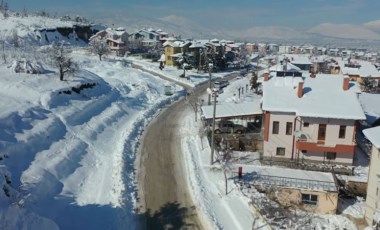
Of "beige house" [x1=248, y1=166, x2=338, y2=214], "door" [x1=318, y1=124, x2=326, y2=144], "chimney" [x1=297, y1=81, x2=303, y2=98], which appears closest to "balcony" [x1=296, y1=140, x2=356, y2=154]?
"door" [x1=318, y1=124, x2=326, y2=144]

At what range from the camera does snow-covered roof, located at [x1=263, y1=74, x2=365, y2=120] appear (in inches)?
1131

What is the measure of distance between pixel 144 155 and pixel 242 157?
7658 mm

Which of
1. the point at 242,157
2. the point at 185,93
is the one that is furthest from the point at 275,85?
the point at 185,93

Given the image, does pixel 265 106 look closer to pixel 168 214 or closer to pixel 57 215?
pixel 168 214

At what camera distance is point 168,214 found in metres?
21.8

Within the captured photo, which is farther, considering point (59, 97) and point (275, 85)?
point (59, 97)

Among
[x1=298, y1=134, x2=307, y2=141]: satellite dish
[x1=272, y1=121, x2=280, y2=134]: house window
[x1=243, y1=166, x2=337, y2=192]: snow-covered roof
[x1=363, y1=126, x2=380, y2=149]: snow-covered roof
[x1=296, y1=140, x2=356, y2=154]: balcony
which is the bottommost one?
[x1=243, y1=166, x2=337, y2=192]: snow-covered roof

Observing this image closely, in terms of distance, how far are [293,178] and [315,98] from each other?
300 inches

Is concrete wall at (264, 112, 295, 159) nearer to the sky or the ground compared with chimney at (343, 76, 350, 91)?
nearer to the ground

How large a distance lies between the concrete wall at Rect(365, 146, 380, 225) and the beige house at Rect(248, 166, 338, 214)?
1.91 metres

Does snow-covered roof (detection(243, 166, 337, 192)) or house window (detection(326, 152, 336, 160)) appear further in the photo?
house window (detection(326, 152, 336, 160))

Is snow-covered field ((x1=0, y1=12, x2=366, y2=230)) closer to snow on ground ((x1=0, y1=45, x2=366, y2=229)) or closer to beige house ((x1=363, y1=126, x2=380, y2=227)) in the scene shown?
snow on ground ((x1=0, y1=45, x2=366, y2=229))

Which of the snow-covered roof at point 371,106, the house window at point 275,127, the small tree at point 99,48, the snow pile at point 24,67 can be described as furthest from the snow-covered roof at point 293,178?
the small tree at point 99,48

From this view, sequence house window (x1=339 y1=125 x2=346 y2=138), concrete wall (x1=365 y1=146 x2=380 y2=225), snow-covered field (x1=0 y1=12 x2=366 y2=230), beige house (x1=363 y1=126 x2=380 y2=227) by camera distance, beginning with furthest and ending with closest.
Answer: house window (x1=339 y1=125 x2=346 y2=138) < concrete wall (x1=365 y1=146 x2=380 y2=225) < beige house (x1=363 y1=126 x2=380 y2=227) < snow-covered field (x1=0 y1=12 x2=366 y2=230)
